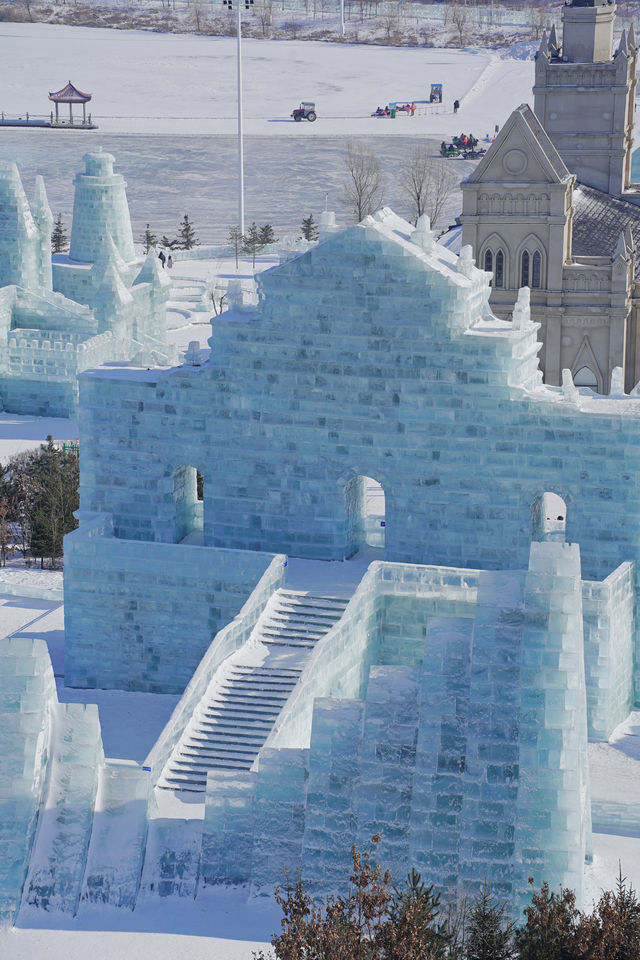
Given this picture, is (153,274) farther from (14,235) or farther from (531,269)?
(531,269)

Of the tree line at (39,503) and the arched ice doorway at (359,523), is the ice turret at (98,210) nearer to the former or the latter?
the tree line at (39,503)

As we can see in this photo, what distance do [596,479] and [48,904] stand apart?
725 inches

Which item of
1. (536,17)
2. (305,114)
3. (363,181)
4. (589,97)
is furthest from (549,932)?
(536,17)

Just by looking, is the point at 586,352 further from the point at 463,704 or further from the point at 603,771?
the point at 463,704

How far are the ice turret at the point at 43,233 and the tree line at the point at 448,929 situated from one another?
52.8 metres

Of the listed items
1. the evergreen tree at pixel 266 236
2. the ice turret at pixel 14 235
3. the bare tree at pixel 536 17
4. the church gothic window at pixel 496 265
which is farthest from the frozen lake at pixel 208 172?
the church gothic window at pixel 496 265

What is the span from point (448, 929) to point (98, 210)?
58.2 m

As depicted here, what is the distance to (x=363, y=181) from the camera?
397ft

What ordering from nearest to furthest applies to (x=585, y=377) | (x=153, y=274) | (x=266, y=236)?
(x=585, y=377) → (x=153, y=274) → (x=266, y=236)

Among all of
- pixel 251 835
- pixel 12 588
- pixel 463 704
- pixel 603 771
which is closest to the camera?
pixel 463 704

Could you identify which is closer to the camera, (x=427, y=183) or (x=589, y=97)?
(x=589, y=97)

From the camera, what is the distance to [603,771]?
3825 centimetres

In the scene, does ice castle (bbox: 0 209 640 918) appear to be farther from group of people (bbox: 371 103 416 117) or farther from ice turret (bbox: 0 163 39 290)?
group of people (bbox: 371 103 416 117)

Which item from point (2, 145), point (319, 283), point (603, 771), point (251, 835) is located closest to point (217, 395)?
point (319, 283)
